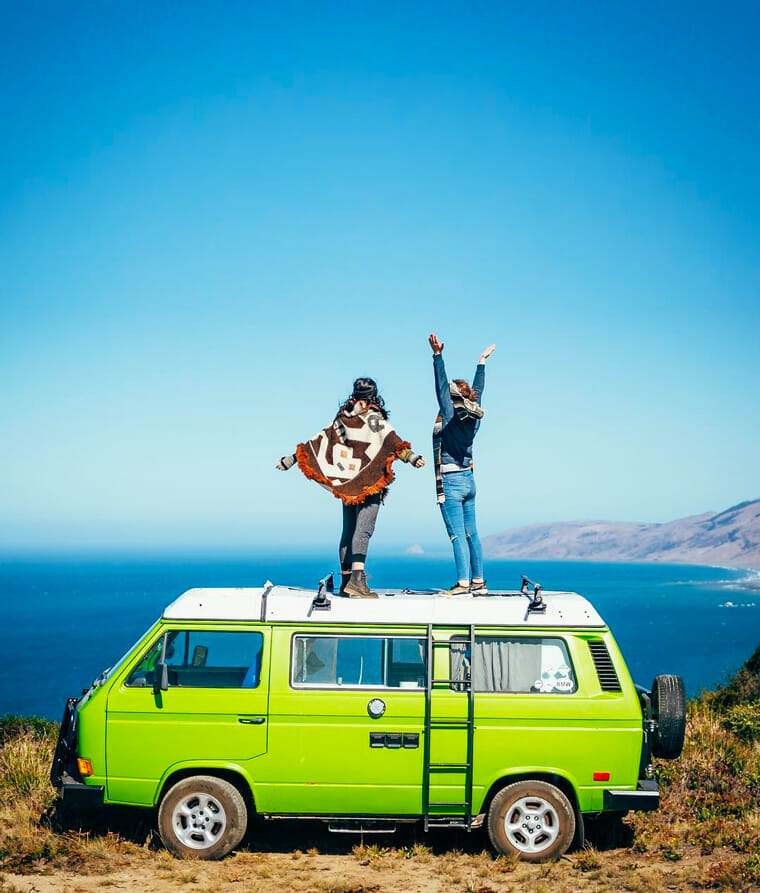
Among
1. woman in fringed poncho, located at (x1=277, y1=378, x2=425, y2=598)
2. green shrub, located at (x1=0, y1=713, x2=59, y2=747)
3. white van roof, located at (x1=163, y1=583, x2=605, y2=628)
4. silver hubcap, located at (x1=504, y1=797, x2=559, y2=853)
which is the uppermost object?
woman in fringed poncho, located at (x1=277, y1=378, x2=425, y2=598)

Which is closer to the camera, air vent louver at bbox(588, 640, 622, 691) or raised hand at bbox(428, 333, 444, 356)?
air vent louver at bbox(588, 640, 622, 691)

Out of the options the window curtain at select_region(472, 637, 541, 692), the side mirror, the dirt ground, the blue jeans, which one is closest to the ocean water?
the blue jeans

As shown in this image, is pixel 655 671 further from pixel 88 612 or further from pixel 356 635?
pixel 88 612

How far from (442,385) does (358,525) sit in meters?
2.10

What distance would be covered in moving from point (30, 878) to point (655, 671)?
80473 millimetres

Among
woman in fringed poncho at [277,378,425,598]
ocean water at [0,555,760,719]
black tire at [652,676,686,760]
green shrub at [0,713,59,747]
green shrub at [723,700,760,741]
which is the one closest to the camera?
black tire at [652,676,686,760]

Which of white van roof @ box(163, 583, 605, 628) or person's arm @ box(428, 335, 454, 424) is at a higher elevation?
person's arm @ box(428, 335, 454, 424)

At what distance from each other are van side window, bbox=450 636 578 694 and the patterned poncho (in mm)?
2779

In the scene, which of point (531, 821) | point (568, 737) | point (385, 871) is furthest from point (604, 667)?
point (385, 871)

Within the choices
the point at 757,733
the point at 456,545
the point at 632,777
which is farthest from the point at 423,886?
the point at 757,733

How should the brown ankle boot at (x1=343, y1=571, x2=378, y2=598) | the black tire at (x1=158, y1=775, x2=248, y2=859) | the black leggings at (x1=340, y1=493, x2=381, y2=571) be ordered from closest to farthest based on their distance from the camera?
1. the black tire at (x1=158, y1=775, x2=248, y2=859)
2. the brown ankle boot at (x1=343, y1=571, x2=378, y2=598)
3. the black leggings at (x1=340, y1=493, x2=381, y2=571)

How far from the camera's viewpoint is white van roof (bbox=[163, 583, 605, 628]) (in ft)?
28.1

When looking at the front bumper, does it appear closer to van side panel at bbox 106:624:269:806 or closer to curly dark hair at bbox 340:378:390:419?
van side panel at bbox 106:624:269:806

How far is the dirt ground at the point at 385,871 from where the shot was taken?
7.97m
